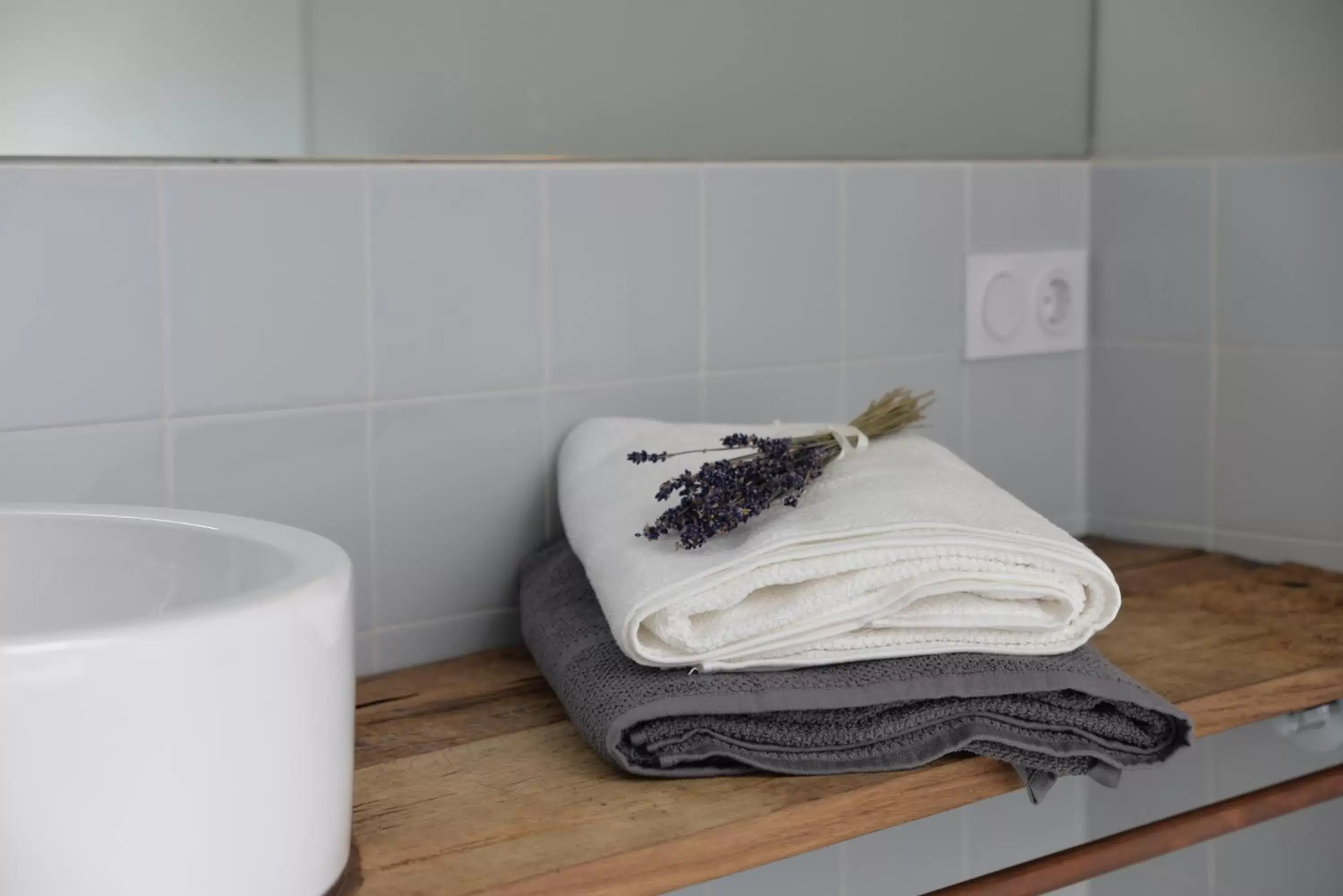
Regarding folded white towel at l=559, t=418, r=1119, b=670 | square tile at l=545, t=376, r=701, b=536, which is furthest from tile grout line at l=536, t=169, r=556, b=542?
folded white towel at l=559, t=418, r=1119, b=670

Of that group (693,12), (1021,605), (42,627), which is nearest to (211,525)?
(42,627)

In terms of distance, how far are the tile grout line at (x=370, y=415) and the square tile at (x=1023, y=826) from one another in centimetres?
45

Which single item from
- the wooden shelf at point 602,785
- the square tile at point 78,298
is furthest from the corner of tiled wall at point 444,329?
the wooden shelf at point 602,785

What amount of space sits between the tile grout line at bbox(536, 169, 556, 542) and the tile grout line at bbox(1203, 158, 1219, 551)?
2.00 feet

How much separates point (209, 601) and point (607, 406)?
0.44 m

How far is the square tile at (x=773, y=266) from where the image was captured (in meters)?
1.13

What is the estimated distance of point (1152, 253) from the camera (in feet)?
4.25

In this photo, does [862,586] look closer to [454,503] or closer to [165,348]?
[454,503]

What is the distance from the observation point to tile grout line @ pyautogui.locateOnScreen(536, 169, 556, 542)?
105 centimetres

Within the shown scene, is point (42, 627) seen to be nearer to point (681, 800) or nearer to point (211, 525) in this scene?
point (211, 525)

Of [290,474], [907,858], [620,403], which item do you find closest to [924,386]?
[620,403]

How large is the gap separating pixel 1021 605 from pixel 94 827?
0.51 metres

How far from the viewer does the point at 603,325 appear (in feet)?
3.55

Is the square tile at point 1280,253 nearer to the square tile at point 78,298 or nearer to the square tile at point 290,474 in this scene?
the square tile at point 290,474
